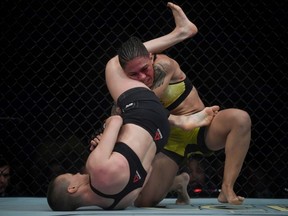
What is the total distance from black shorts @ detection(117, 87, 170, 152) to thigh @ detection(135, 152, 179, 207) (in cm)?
A: 51

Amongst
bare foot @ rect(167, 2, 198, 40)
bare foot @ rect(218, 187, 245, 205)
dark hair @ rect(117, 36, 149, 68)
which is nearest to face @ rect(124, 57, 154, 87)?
dark hair @ rect(117, 36, 149, 68)

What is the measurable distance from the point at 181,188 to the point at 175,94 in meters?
0.50

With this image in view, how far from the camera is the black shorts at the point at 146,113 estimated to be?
2.23 metres

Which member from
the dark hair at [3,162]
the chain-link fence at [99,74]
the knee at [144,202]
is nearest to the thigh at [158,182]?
the knee at [144,202]

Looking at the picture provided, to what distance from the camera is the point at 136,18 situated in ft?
13.6

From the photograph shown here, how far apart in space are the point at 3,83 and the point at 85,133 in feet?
2.29

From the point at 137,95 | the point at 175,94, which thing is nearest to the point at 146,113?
the point at 137,95

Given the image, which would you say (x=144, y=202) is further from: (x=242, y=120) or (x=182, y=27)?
(x=182, y=27)

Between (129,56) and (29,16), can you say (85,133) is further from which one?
(129,56)

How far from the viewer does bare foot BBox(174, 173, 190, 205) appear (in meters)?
2.83

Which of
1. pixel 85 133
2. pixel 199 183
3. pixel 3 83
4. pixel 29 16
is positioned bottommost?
pixel 199 183

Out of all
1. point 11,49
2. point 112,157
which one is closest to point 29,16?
point 11,49

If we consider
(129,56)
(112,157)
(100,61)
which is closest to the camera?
(112,157)

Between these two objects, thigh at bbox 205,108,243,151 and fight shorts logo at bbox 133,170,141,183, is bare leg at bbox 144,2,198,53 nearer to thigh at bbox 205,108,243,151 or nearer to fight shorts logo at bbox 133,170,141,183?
thigh at bbox 205,108,243,151
